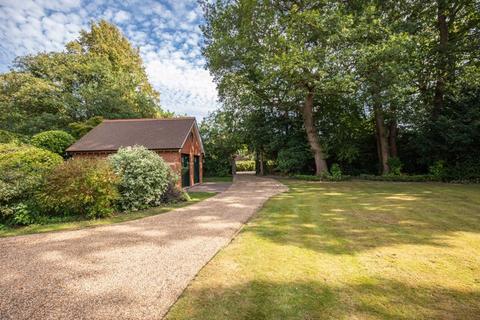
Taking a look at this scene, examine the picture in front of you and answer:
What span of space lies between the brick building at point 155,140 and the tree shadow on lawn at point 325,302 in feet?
42.3

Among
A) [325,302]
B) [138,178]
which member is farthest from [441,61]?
[138,178]

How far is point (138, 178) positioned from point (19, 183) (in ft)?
11.8

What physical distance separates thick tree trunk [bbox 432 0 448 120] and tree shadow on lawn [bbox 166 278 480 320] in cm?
1779

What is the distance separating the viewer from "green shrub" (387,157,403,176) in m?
17.5

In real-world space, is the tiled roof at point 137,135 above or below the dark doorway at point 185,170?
above

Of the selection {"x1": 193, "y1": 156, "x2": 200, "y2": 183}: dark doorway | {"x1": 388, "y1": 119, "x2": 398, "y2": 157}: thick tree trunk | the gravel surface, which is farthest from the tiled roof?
{"x1": 388, "y1": 119, "x2": 398, "y2": 157}: thick tree trunk

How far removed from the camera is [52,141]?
1752 cm

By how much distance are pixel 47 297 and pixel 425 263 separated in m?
5.89

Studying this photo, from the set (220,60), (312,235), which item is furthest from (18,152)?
(220,60)

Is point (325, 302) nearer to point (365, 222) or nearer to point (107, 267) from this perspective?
point (107, 267)

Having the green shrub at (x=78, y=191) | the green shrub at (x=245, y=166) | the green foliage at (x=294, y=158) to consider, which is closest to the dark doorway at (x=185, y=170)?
the green shrub at (x=78, y=191)

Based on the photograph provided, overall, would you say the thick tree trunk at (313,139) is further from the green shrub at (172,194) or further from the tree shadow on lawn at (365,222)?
the green shrub at (172,194)

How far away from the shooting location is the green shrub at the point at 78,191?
7898 millimetres

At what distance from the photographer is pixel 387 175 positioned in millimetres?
17594
